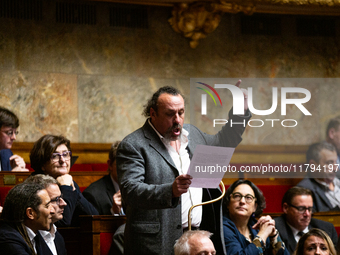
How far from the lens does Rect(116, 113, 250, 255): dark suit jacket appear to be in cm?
200

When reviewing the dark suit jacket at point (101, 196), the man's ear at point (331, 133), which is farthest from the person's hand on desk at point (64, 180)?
the man's ear at point (331, 133)

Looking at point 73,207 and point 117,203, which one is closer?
point 73,207

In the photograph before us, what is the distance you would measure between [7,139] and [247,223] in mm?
1664

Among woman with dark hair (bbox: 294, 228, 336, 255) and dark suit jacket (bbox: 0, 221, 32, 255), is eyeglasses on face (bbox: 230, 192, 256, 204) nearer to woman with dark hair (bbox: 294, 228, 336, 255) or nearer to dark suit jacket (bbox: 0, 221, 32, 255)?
woman with dark hair (bbox: 294, 228, 336, 255)

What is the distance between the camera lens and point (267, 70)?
5504 mm

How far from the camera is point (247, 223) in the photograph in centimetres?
263

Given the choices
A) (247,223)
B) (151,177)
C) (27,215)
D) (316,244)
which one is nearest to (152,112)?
(151,177)

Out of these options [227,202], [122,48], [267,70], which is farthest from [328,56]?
[227,202]

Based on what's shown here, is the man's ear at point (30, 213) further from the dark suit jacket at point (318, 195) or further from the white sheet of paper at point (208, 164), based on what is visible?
the dark suit jacket at point (318, 195)

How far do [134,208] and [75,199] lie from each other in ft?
1.85

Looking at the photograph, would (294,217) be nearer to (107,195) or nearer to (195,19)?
(107,195)

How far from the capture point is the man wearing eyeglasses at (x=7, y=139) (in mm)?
3301

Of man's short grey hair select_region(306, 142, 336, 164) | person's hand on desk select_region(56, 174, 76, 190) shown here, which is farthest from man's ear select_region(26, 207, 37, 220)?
man's short grey hair select_region(306, 142, 336, 164)

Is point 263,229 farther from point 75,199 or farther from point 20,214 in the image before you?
point 20,214
